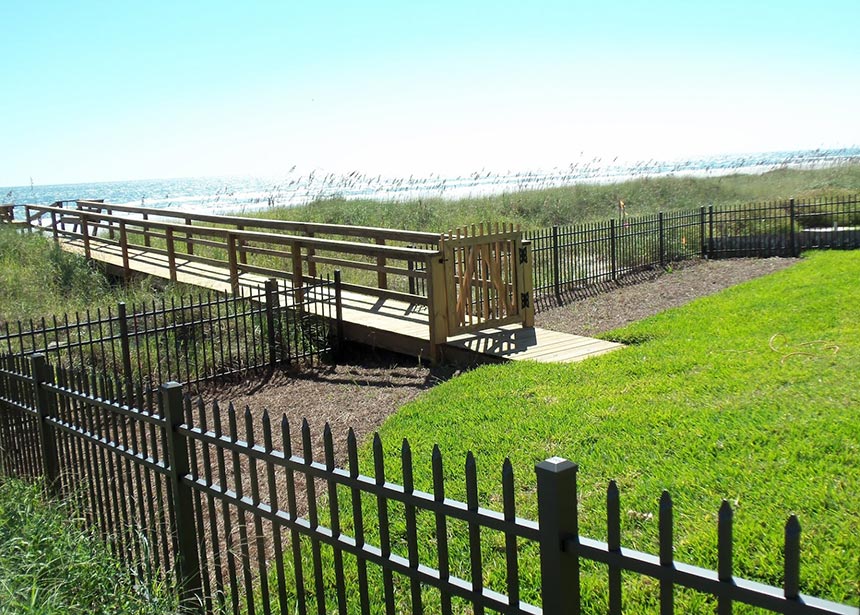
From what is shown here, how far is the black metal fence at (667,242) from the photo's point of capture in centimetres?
1719

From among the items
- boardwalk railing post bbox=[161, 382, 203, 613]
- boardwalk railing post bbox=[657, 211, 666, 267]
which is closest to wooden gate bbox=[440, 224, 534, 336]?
boardwalk railing post bbox=[161, 382, 203, 613]

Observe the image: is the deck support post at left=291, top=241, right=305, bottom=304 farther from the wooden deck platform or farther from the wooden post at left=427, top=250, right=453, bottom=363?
the wooden post at left=427, top=250, right=453, bottom=363

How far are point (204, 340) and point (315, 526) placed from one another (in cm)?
802

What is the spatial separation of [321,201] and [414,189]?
359 centimetres

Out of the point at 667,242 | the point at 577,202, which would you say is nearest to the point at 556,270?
the point at 667,242

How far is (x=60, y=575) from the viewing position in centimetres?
466

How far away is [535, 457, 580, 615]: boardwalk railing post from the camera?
2617mm

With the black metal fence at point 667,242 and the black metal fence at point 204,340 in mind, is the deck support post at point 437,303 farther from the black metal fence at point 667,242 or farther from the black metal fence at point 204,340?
the black metal fence at point 667,242

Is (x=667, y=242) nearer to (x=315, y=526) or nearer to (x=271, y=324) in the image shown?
(x=271, y=324)

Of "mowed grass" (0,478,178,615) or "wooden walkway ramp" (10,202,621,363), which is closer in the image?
"mowed grass" (0,478,178,615)

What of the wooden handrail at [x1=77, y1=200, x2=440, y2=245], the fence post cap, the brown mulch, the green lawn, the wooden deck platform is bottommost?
the brown mulch

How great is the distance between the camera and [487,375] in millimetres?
9781

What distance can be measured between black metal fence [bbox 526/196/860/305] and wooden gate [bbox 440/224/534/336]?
3.89 meters

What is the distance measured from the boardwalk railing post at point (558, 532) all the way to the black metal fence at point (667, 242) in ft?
44.5
